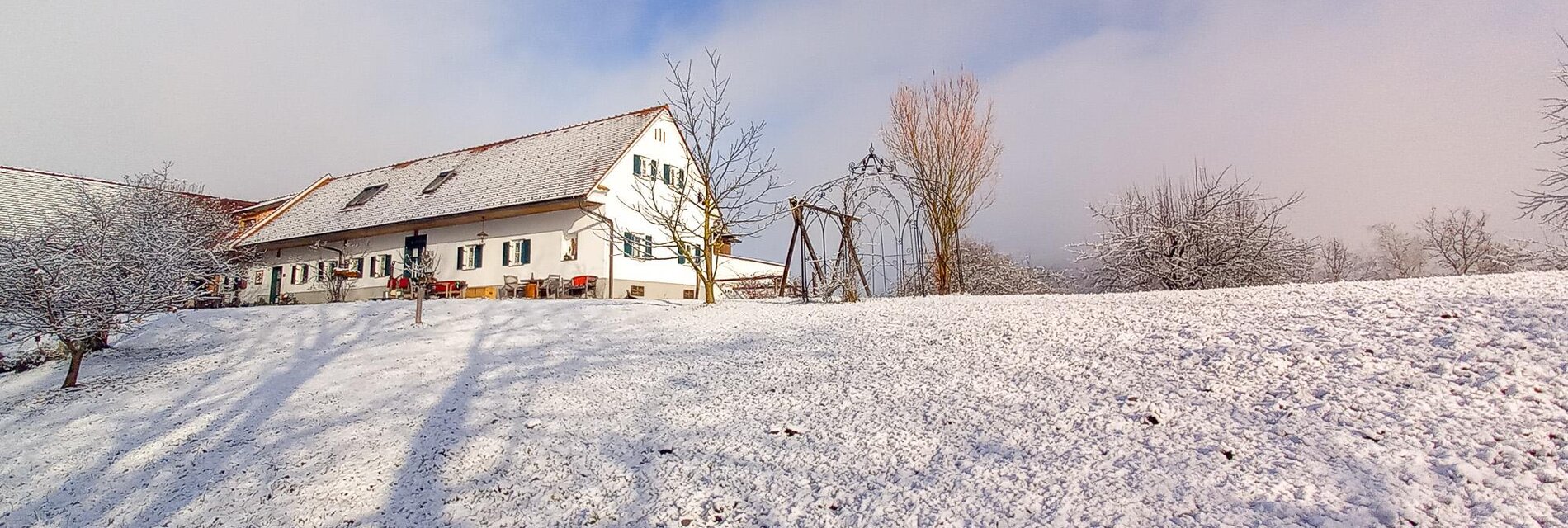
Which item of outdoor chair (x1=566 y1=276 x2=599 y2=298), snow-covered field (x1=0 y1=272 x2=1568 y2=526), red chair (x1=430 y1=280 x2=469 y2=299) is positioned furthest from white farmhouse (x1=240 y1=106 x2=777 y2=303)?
snow-covered field (x1=0 y1=272 x2=1568 y2=526)

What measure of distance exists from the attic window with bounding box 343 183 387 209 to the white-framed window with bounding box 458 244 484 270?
6577 mm

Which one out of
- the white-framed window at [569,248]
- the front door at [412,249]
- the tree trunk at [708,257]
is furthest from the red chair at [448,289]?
the tree trunk at [708,257]

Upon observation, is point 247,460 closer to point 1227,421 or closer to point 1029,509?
point 1029,509

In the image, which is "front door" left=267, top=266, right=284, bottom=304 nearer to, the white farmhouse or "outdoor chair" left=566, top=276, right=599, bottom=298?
the white farmhouse

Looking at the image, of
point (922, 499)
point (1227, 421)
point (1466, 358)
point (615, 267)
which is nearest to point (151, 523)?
point (922, 499)

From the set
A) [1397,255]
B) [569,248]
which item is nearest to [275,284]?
[569,248]

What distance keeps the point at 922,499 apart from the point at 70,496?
644 centimetres

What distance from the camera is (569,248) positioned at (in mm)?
19781

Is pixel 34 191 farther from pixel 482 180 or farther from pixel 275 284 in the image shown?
pixel 482 180

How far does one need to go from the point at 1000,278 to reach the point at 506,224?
15.0m

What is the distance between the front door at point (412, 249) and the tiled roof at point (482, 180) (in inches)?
31.4

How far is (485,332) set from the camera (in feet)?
31.5

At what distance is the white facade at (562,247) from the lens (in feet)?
64.1

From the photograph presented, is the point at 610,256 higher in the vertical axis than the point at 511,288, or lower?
higher
